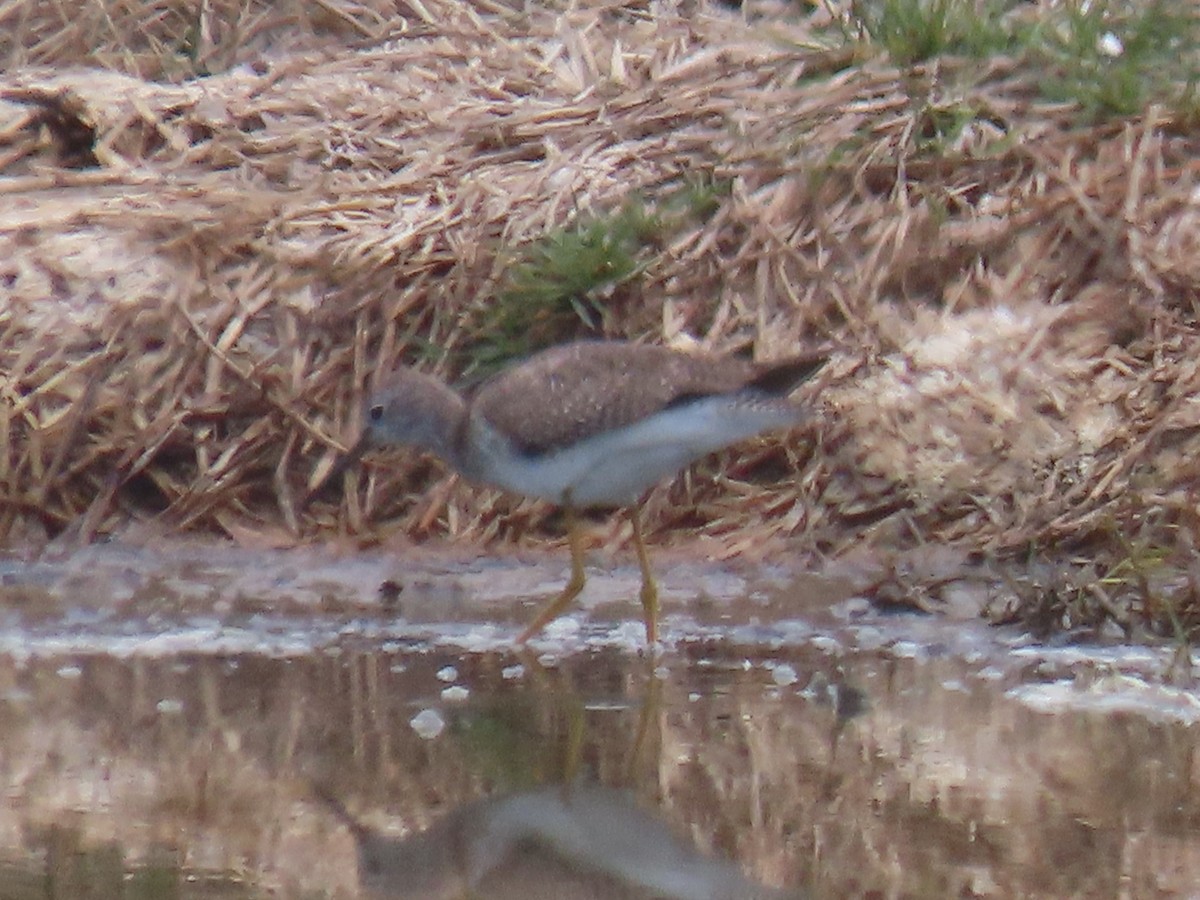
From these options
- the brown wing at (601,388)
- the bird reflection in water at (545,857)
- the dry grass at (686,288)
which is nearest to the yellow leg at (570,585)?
the brown wing at (601,388)

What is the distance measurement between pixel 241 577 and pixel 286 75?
2492mm

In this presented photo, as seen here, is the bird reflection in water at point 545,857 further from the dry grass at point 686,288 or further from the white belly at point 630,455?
the dry grass at point 686,288

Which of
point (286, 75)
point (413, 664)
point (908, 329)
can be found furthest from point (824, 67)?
point (413, 664)

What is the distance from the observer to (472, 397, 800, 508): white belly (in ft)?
19.0

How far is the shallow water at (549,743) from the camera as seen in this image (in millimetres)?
4043

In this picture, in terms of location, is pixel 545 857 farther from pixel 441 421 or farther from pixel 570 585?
pixel 441 421

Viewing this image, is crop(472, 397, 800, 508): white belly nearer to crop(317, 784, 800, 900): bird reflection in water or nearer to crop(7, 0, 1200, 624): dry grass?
crop(7, 0, 1200, 624): dry grass

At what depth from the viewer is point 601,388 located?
5.90 metres

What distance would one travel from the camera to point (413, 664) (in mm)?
5695

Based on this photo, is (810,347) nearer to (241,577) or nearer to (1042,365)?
(1042,365)

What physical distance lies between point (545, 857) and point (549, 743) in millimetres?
766

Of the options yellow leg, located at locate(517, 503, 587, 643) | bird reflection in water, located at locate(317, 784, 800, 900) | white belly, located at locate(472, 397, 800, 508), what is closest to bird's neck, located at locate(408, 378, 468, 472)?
white belly, located at locate(472, 397, 800, 508)

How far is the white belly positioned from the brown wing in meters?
0.04

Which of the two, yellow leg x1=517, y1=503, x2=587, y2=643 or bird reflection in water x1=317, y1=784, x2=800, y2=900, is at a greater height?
yellow leg x1=517, y1=503, x2=587, y2=643
